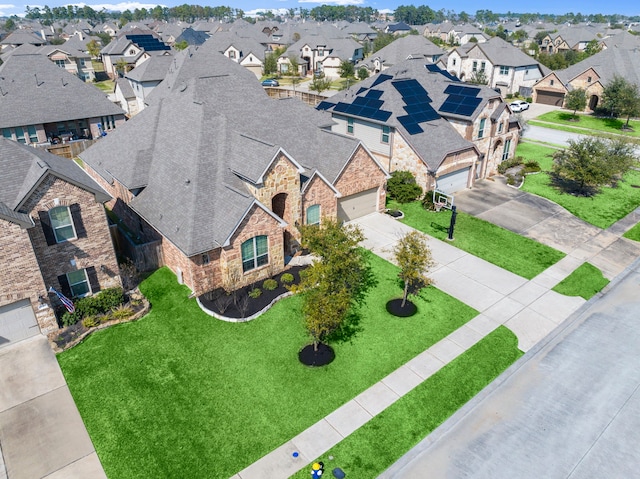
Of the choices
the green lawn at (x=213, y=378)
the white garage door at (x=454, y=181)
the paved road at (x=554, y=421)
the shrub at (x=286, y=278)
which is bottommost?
the paved road at (x=554, y=421)

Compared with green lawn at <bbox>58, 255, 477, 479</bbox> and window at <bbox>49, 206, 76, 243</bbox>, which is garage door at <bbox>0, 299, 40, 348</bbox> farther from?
window at <bbox>49, 206, 76, 243</bbox>

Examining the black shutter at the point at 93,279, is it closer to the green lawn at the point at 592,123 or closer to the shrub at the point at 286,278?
the shrub at the point at 286,278

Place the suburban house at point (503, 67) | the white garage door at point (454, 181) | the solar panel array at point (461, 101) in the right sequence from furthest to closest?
the suburban house at point (503, 67) < the solar panel array at point (461, 101) < the white garage door at point (454, 181)

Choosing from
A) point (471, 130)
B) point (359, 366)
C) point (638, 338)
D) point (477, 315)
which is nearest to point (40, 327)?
point (359, 366)

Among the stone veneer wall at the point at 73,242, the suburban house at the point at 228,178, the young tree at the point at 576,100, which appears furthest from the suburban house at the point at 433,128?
the young tree at the point at 576,100

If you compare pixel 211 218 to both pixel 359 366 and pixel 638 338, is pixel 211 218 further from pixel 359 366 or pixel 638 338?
pixel 638 338

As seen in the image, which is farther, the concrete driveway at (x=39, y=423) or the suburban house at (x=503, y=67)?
the suburban house at (x=503, y=67)

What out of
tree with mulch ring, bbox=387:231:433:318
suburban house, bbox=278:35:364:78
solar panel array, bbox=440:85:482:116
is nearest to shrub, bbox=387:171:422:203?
solar panel array, bbox=440:85:482:116

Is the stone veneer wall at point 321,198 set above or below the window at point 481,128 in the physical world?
below
